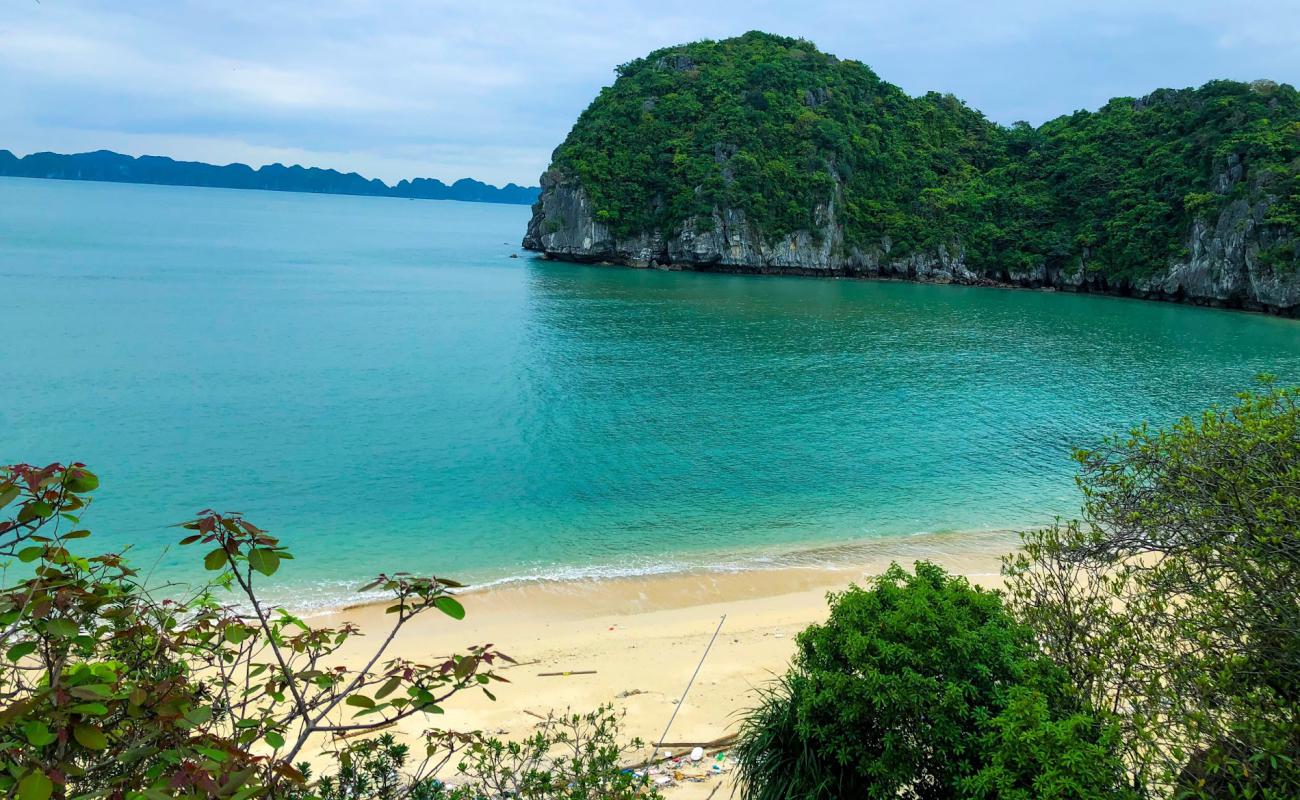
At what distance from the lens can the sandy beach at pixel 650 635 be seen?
32.9 ft

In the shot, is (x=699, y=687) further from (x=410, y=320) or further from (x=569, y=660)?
(x=410, y=320)

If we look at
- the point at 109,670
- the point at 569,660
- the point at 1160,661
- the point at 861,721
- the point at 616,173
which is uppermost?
the point at 616,173

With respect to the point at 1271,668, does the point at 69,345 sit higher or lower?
lower

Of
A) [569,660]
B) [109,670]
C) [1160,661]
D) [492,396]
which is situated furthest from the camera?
[492,396]

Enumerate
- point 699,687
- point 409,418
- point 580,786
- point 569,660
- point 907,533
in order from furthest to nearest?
point 409,418
point 907,533
point 569,660
point 699,687
point 580,786

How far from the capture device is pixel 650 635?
42.1 feet

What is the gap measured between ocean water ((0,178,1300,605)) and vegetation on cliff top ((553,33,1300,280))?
16259 millimetres

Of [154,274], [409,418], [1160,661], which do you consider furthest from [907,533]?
[154,274]

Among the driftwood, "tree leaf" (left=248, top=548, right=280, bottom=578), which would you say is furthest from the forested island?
"tree leaf" (left=248, top=548, right=280, bottom=578)

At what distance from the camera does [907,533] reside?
1797cm

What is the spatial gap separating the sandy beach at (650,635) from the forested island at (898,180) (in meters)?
62.7

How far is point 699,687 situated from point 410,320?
131 ft

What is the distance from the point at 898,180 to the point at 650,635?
85430mm

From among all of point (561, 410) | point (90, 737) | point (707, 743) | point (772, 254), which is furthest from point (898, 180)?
point (90, 737)
